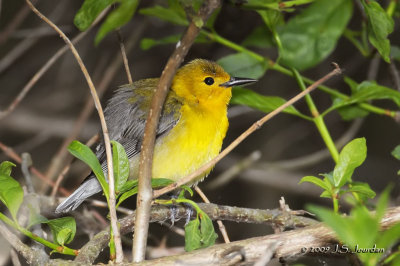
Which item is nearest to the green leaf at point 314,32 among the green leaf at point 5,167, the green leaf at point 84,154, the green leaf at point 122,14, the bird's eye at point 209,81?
the bird's eye at point 209,81

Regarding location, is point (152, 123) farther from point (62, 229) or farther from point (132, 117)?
point (132, 117)

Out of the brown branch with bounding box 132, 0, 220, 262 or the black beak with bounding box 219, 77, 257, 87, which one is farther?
the black beak with bounding box 219, 77, 257, 87

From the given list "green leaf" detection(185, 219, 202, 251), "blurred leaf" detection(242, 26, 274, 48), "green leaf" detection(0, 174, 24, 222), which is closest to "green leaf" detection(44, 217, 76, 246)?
"green leaf" detection(0, 174, 24, 222)

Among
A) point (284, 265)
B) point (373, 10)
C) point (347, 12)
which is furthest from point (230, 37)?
point (284, 265)

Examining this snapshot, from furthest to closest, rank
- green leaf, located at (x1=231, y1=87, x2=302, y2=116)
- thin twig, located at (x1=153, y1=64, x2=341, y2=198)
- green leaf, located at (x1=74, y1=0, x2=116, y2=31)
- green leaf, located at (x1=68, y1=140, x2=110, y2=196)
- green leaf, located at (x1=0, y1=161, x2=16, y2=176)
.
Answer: green leaf, located at (x1=231, y1=87, x2=302, y2=116), green leaf, located at (x1=74, y1=0, x2=116, y2=31), green leaf, located at (x1=0, y1=161, x2=16, y2=176), green leaf, located at (x1=68, y1=140, x2=110, y2=196), thin twig, located at (x1=153, y1=64, x2=341, y2=198)

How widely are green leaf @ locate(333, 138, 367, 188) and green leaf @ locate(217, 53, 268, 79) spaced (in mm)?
1076

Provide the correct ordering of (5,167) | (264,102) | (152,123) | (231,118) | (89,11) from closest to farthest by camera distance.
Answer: (152,123) < (5,167) < (89,11) < (264,102) < (231,118)

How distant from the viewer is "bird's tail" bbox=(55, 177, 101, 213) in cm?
266

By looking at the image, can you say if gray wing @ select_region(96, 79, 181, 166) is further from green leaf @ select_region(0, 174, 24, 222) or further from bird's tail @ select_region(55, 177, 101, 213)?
green leaf @ select_region(0, 174, 24, 222)

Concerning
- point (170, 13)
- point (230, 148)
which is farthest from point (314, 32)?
point (230, 148)

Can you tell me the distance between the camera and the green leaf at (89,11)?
6.81 feet

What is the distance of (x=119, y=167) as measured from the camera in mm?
1742

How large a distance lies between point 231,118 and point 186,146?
1.82 metres

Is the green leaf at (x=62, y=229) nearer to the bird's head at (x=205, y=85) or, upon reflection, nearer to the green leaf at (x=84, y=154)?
the green leaf at (x=84, y=154)
